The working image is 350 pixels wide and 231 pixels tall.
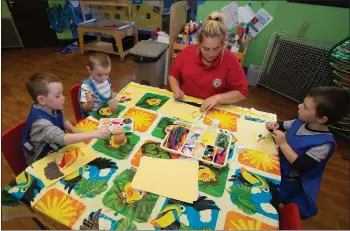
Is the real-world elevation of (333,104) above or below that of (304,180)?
above

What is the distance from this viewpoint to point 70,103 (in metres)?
2.57

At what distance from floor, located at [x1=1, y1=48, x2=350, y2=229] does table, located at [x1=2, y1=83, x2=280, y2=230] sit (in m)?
0.89

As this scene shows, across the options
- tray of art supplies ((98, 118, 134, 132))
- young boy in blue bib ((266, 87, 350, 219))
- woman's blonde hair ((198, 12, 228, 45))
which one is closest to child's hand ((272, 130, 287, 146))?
young boy in blue bib ((266, 87, 350, 219))

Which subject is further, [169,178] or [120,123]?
[120,123]

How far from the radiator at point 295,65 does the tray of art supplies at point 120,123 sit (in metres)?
2.30

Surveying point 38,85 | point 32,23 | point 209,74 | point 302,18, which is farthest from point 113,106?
point 32,23

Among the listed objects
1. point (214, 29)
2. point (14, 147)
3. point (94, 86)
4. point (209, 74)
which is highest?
point (214, 29)

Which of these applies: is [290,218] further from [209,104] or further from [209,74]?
[209,74]

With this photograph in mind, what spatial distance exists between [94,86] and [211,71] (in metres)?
0.81

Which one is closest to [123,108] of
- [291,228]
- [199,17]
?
[291,228]

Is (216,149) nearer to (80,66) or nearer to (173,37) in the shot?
(173,37)

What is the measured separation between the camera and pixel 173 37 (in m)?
2.71

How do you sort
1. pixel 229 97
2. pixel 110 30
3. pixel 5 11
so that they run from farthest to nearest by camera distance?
pixel 5 11, pixel 110 30, pixel 229 97

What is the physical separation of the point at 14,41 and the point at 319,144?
4.78 metres
